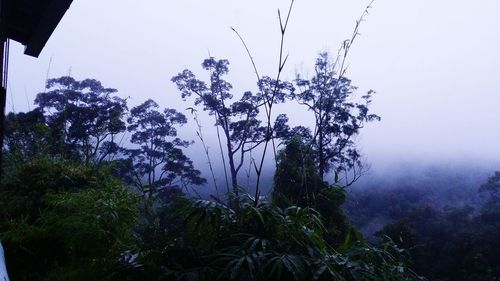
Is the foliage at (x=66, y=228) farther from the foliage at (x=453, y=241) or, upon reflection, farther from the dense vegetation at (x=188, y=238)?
the foliage at (x=453, y=241)

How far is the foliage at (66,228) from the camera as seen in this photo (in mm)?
1704

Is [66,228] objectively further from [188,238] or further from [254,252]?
[254,252]

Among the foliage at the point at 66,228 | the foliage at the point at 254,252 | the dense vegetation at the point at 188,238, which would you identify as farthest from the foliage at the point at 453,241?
the foliage at the point at 254,252

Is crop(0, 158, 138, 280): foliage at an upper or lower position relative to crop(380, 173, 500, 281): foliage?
upper

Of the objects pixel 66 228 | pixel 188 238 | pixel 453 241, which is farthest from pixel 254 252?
pixel 453 241

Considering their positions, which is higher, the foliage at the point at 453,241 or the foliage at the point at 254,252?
the foliage at the point at 254,252

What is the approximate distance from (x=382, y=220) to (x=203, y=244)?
1714 cm

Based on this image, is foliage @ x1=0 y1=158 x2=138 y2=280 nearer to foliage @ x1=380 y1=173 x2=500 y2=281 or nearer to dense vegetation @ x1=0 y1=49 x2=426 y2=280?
dense vegetation @ x1=0 y1=49 x2=426 y2=280

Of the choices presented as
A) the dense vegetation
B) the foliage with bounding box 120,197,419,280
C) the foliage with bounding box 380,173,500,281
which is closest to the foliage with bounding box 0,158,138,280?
the dense vegetation

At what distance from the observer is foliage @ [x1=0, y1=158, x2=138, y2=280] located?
1.70 metres

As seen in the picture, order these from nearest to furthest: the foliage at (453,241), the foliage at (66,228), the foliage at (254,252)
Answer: the foliage at (254,252)
the foliage at (66,228)
the foliage at (453,241)

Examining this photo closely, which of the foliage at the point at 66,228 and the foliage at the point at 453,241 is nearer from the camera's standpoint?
the foliage at the point at 66,228

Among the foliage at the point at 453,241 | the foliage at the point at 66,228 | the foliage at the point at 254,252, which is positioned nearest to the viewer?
the foliage at the point at 254,252

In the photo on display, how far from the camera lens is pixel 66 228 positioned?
1782mm
